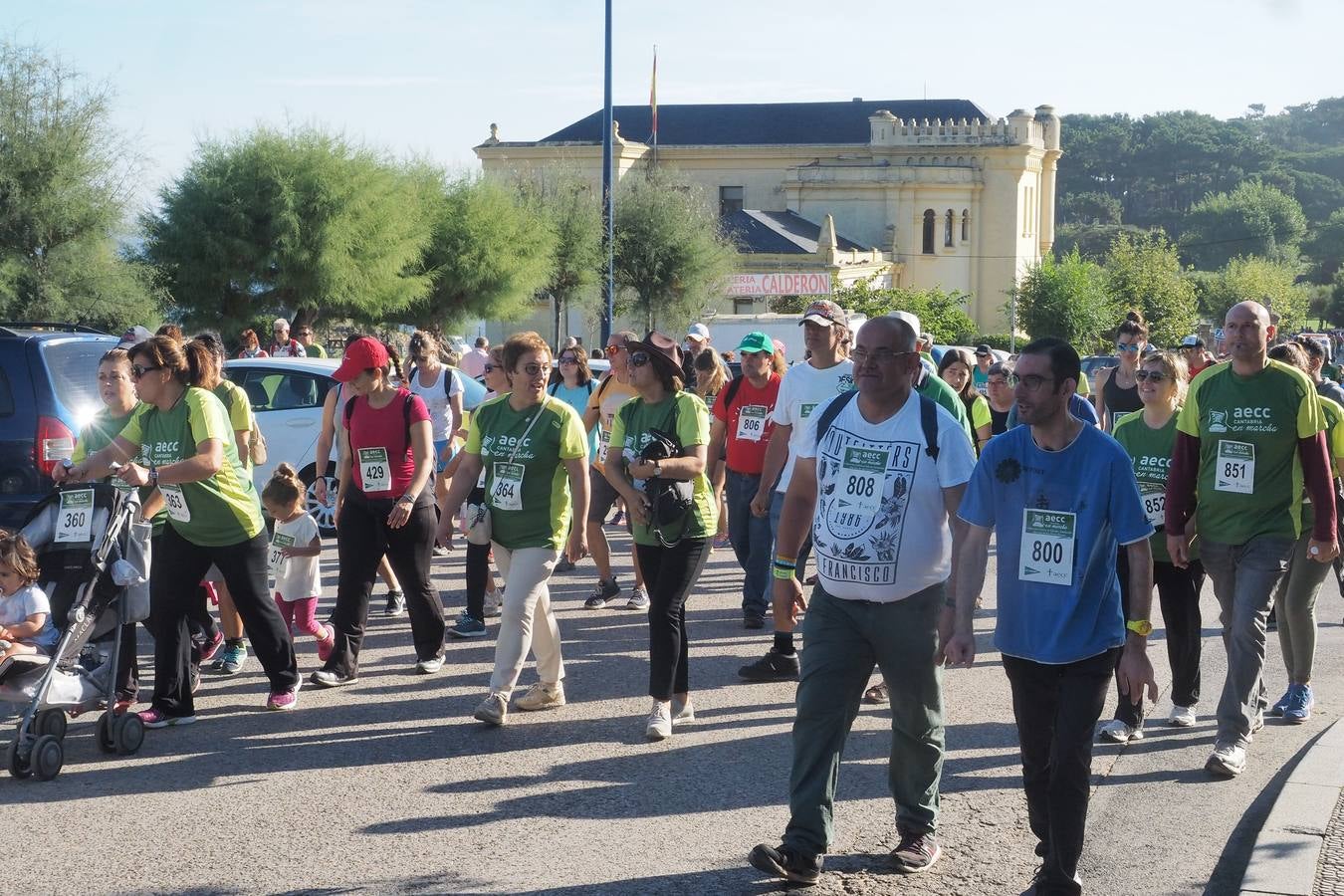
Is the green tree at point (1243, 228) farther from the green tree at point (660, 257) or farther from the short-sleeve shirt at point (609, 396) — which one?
the short-sleeve shirt at point (609, 396)

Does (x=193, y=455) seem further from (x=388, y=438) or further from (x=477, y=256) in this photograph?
(x=477, y=256)

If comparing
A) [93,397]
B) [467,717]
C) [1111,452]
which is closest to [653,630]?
[467,717]

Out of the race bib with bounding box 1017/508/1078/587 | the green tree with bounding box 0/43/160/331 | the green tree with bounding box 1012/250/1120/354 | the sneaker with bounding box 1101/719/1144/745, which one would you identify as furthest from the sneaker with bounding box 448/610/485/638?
the green tree with bounding box 1012/250/1120/354

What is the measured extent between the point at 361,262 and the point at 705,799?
3206 centimetres

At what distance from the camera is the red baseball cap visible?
26.1 feet

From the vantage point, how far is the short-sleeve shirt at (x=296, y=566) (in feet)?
28.2

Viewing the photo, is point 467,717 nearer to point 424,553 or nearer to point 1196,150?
point 424,553

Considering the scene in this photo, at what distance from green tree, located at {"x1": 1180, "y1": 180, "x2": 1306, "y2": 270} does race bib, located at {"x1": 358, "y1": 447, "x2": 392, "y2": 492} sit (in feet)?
435

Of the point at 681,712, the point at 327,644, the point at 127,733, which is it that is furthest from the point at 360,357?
the point at 681,712

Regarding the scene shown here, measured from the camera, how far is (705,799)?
6.08 metres

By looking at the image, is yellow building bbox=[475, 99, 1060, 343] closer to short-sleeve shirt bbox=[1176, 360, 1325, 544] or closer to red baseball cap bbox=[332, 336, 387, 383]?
red baseball cap bbox=[332, 336, 387, 383]

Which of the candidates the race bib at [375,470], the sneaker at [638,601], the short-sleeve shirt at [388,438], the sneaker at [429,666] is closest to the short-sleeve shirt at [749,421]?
the sneaker at [638,601]

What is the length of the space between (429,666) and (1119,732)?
366 centimetres

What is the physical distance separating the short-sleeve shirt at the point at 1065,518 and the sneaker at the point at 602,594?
19.6 ft
